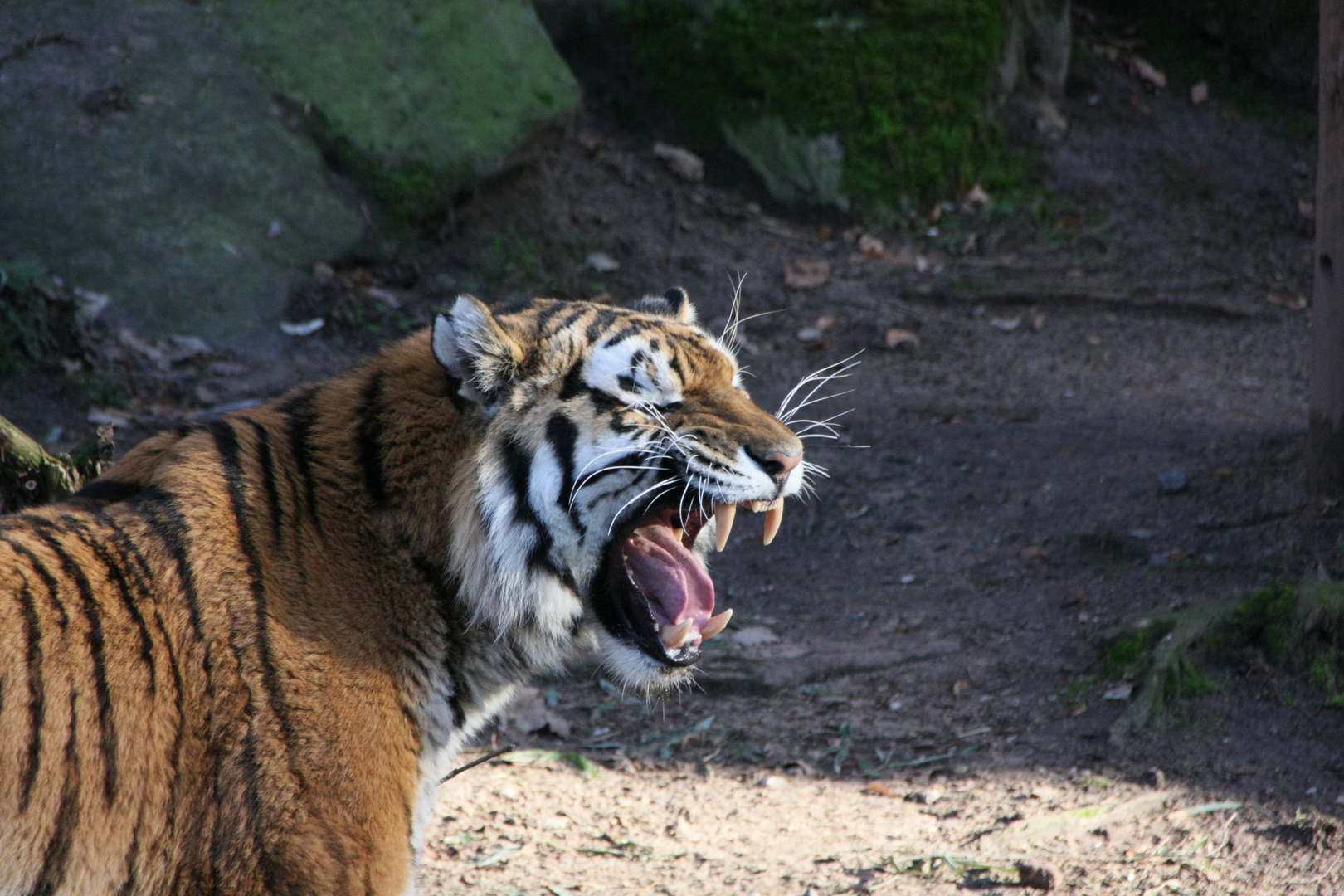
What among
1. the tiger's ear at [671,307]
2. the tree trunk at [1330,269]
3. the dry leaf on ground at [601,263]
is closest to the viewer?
the tiger's ear at [671,307]

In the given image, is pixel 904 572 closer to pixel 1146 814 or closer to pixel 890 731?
pixel 890 731

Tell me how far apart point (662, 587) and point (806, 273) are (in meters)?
4.35

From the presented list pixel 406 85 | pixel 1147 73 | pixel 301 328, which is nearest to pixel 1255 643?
pixel 301 328

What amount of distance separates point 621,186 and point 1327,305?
410 cm

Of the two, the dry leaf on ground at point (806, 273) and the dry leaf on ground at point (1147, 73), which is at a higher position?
the dry leaf on ground at point (1147, 73)

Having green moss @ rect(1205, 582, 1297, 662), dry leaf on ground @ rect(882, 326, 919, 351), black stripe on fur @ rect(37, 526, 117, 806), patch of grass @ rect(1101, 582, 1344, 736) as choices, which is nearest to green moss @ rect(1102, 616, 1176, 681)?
patch of grass @ rect(1101, 582, 1344, 736)

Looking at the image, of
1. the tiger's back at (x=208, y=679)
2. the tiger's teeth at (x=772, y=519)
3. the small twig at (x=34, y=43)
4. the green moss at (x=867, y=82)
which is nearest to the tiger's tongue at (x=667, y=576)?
the tiger's teeth at (x=772, y=519)

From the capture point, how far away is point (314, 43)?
614 cm

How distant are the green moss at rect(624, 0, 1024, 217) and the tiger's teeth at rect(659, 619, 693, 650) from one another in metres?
5.04

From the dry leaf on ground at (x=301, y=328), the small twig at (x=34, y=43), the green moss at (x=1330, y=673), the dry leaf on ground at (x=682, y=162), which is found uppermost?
the small twig at (x=34, y=43)

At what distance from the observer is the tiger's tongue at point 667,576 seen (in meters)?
2.51

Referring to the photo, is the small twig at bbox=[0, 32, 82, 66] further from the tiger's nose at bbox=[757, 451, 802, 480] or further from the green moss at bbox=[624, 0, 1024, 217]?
the tiger's nose at bbox=[757, 451, 802, 480]

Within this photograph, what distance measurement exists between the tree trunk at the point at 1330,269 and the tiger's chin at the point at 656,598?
93.8 inches

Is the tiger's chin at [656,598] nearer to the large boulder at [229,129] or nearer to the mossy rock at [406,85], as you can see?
the large boulder at [229,129]
